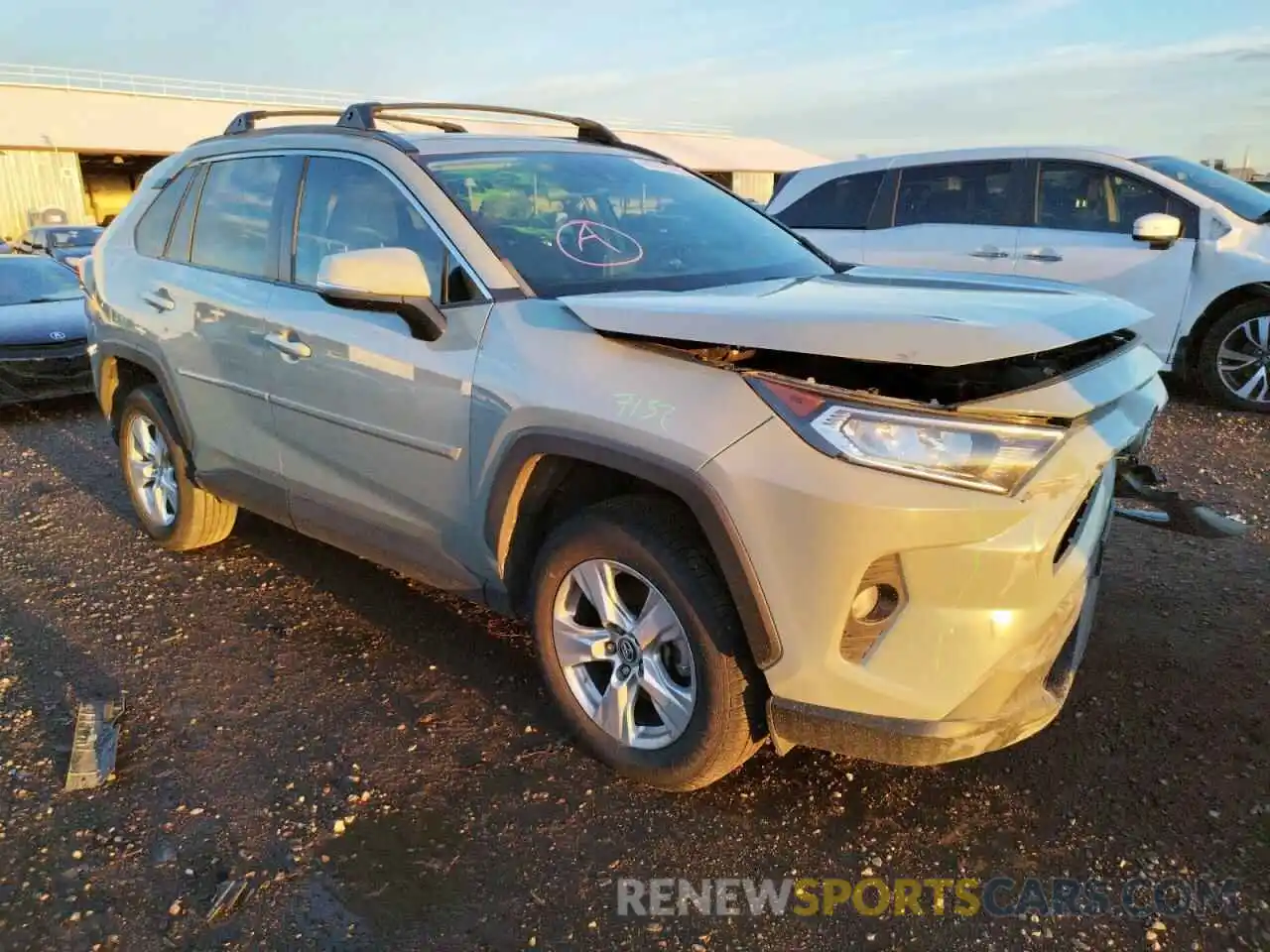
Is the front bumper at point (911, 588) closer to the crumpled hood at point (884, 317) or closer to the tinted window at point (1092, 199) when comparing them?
the crumpled hood at point (884, 317)

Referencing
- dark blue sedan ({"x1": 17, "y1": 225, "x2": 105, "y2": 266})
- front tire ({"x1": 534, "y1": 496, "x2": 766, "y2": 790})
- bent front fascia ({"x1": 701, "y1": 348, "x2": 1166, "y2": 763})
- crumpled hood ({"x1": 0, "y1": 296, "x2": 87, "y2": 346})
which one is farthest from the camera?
dark blue sedan ({"x1": 17, "y1": 225, "x2": 105, "y2": 266})

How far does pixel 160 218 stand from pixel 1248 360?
6731 millimetres

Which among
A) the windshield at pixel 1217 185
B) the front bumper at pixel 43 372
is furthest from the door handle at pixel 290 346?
the windshield at pixel 1217 185

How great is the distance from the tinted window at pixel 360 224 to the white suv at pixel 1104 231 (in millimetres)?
3617

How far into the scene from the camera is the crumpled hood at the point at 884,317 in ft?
6.88

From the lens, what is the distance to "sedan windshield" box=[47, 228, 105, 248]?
65.1ft

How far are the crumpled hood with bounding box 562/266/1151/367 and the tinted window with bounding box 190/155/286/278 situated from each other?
5.62ft

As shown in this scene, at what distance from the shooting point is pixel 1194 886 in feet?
7.57

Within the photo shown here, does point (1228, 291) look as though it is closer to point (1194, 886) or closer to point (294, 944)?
point (1194, 886)

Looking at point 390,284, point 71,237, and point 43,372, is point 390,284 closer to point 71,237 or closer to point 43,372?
point 43,372

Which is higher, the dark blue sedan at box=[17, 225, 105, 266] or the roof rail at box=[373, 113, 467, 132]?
the roof rail at box=[373, 113, 467, 132]

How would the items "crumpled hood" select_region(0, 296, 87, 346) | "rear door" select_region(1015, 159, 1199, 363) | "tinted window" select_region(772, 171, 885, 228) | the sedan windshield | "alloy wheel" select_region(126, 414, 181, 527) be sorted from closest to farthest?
"alloy wheel" select_region(126, 414, 181, 527)
"rear door" select_region(1015, 159, 1199, 363)
"crumpled hood" select_region(0, 296, 87, 346)
"tinted window" select_region(772, 171, 885, 228)
the sedan windshield

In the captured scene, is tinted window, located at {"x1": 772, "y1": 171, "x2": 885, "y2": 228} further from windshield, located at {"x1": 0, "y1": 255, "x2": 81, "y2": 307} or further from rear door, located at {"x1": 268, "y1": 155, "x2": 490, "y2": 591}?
windshield, located at {"x1": 0, "y1": 255, "x2": 81, "y2": 307}

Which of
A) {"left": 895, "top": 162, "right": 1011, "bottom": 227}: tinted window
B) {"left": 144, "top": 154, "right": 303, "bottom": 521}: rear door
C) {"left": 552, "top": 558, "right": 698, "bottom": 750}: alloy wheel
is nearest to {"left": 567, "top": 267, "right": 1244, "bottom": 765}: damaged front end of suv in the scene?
{"left": 552, "top": 558, "right": 698, "bottom": 750}: alloy wheel
